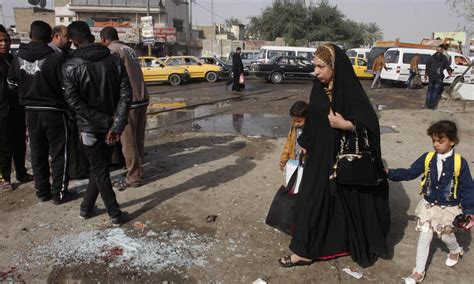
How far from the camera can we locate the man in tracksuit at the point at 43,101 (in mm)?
4152

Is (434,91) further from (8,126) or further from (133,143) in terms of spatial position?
(8,126)

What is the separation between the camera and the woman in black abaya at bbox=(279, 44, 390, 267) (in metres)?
2.82

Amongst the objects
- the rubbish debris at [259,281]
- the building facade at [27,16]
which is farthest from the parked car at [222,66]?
the building facade at [27,16]

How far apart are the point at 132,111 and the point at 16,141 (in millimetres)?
1558

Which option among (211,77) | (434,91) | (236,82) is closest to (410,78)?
(434,91)

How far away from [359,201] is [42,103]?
3.28 meters

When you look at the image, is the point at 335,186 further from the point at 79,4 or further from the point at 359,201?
the point at 79,4

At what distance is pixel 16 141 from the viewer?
4.98 m

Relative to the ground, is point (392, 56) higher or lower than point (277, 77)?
higher

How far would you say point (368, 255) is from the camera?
3.17 metres

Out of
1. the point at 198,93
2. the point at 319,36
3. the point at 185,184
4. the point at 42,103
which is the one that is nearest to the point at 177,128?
the point at 185,184

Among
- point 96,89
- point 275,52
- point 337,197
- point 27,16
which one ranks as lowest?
point 337,197

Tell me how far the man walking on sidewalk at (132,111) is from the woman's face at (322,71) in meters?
2.62

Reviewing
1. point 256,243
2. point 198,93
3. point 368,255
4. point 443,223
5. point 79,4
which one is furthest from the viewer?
point 79,4
